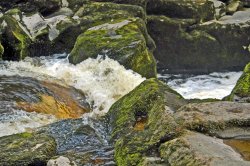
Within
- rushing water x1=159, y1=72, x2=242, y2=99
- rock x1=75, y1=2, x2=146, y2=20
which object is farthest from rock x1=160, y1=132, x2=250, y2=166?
rock x1=75, y1=2, x2=146, y2=20

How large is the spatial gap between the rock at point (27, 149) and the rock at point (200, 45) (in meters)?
15.7

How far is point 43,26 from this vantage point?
19.2m

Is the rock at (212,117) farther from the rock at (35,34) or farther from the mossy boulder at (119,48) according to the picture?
the rock at (35,34)

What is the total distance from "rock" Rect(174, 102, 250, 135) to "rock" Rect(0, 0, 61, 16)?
1519 cm

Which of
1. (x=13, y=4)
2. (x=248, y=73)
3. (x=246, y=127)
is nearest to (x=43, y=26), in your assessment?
(x=13, y=4)

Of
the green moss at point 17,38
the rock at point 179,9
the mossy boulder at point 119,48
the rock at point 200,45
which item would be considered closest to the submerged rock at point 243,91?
the mossy boulder at point 119,48

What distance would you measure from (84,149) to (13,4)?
15.3m

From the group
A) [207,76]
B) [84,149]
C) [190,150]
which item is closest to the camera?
[190,150]

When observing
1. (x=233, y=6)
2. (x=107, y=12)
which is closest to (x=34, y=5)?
(x=107, y=12)

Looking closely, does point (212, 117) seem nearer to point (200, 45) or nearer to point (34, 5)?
point (34, 5)

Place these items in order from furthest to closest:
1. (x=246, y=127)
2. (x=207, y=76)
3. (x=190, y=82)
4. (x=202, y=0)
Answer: (x=202, y=0), (x=207, y=76), (x=190, y=82), (x=246, y=127)

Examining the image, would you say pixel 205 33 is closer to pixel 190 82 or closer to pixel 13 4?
pixel 190 82

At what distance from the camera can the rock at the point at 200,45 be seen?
903 inches

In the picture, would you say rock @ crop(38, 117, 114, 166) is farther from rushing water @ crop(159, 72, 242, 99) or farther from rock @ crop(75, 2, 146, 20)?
rock @ crop(75, 2, 146, 20)
